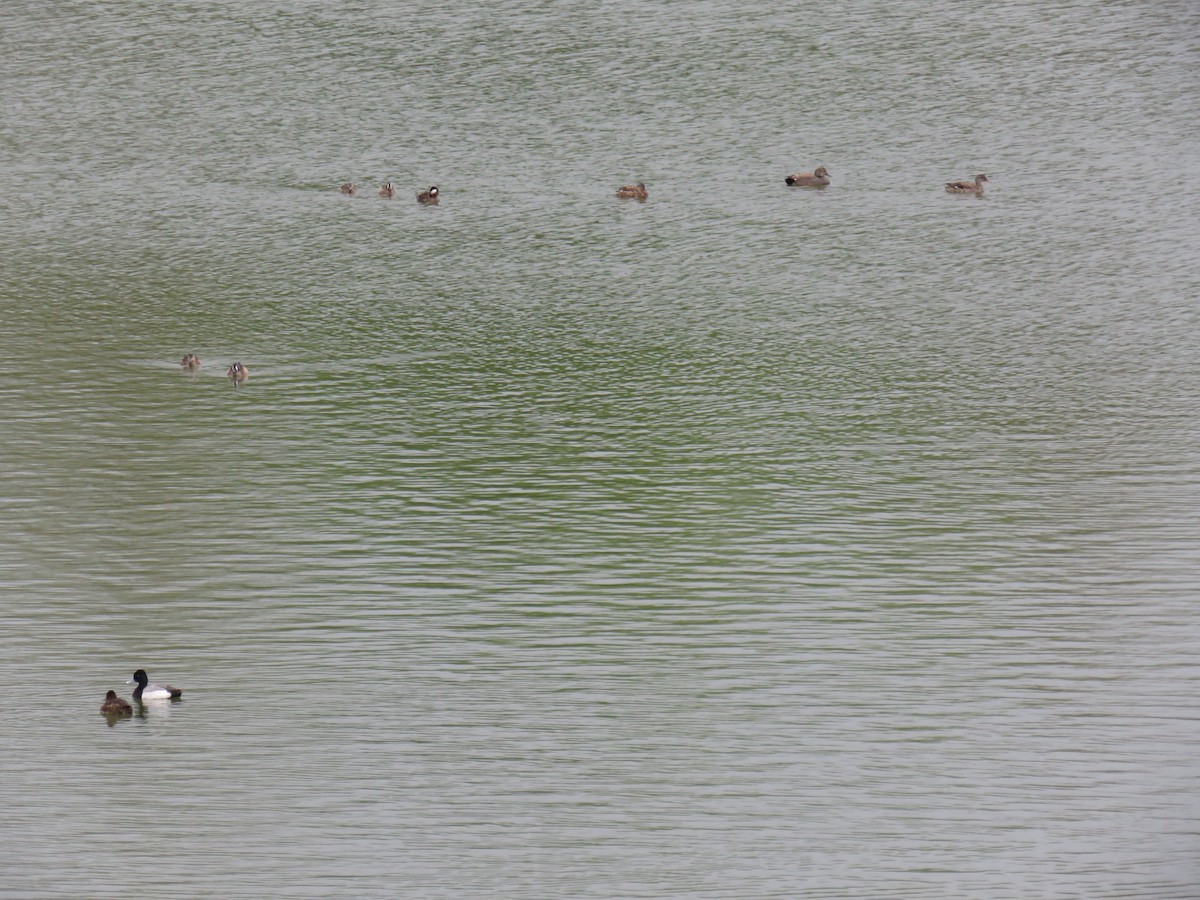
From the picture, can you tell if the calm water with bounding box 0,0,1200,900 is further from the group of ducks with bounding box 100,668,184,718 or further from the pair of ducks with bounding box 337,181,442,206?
the pair of ducks with bounding box 337,181,442,206

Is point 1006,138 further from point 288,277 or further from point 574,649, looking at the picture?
point 574,649

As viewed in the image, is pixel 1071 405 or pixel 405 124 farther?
pixel 405 124

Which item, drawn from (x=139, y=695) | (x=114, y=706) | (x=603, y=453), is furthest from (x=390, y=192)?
(x=114, y=706)

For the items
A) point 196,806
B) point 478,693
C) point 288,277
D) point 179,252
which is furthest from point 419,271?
point 196,806

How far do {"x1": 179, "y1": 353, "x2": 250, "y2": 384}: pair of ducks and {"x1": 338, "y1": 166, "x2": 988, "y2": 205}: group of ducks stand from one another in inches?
401

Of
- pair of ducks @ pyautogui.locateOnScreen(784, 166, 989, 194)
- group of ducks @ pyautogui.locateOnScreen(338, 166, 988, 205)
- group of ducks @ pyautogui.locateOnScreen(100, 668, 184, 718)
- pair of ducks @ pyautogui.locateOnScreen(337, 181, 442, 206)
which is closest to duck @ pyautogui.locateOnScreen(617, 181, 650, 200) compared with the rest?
group of ducks @ pyautogui.locateOnScreen(338, 166, 988, 205)

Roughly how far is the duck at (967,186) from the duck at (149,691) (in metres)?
24.9

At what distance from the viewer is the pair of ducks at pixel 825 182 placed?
Answer: 41375mm

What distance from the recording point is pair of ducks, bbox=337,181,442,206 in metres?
41.1

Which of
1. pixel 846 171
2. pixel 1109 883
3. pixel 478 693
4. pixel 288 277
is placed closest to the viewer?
pixel 1109 883

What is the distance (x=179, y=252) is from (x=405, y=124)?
9.47 m

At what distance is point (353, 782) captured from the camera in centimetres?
1853

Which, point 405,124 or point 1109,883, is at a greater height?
point 405,124

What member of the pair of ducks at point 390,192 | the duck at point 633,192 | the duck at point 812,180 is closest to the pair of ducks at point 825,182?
the duck at point 812,180
